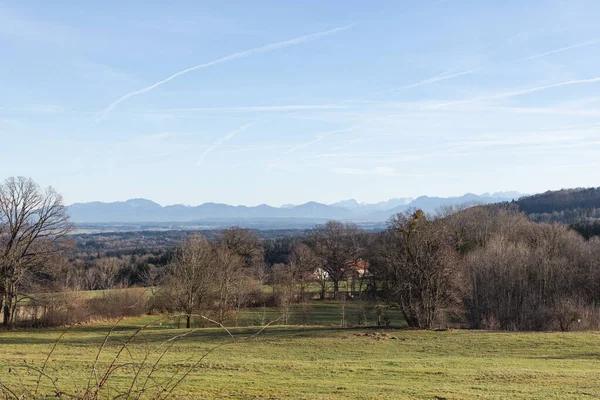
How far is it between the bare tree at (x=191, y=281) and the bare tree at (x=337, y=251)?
35.7 metres

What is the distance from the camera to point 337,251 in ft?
262

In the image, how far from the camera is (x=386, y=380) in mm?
17062

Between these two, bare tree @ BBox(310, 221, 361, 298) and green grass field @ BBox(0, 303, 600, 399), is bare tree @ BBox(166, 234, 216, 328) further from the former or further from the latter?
bare tree @ BBox(310, 221, 361, 298)

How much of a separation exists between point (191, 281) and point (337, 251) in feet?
133

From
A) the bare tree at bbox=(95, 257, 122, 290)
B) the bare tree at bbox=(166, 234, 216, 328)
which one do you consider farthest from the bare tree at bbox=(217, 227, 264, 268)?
the bare tree at bbox=(166, 234, 216, 328)

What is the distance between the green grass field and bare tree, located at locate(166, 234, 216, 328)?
601 centimetres

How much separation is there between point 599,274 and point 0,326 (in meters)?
54.2

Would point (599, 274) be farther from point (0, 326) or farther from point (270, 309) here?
point (0, 326)

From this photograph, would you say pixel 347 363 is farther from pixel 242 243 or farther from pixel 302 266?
pixel 242 243

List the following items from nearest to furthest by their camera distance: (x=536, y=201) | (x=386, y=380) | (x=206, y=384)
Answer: (x=206, y=384) < (x=386, y=380) < (x=536, y=201)

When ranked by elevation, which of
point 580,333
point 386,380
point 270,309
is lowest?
point 270,309

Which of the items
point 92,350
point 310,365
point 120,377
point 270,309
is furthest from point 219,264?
point 120,377

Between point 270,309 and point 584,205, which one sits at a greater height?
point 584,205

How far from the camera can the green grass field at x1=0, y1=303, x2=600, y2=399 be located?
14.5 meters
